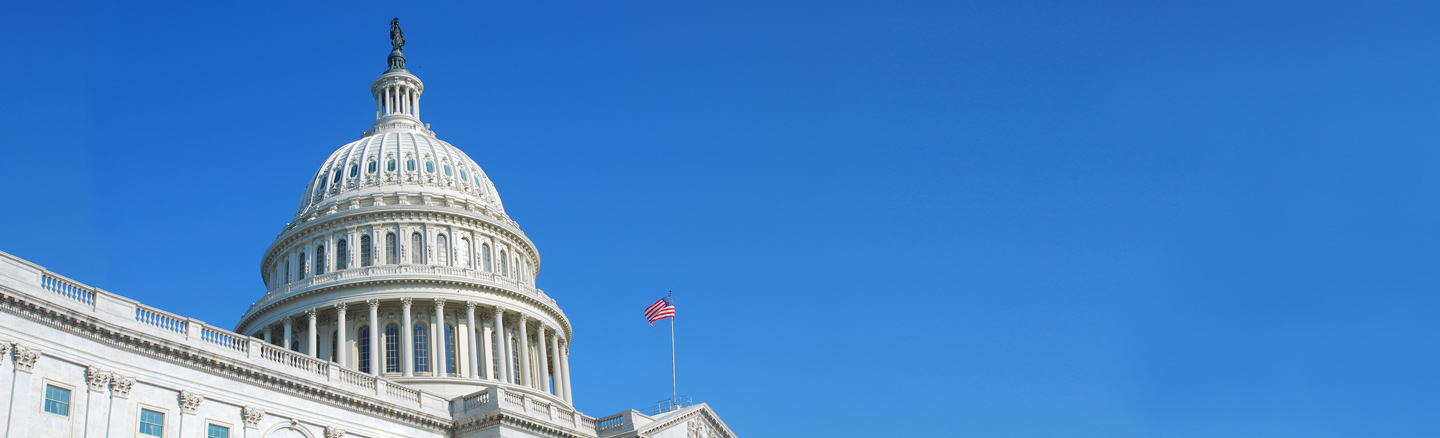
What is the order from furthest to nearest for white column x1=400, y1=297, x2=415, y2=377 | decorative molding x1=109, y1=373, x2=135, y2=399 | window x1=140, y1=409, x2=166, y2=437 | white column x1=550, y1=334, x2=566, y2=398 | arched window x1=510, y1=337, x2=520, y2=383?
white column x1=550, y1=334, x2=566, y2=398 → arched window x1=510, y1=337, x2=520, y2=383 → white column x1=400, y1=297, x2=415, y2=377 → window x1=140, y1=409, x2=166, y2=437 → decorative molding x1=109, y1=373, x2=135, y2=399

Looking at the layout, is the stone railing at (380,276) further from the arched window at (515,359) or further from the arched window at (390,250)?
the arched window at (515,359)

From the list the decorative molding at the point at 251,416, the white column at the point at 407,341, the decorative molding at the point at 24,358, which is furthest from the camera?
the white column at the point at 407,341

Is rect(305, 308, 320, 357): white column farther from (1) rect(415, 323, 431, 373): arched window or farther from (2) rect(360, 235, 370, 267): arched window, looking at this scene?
(1) rect(415, 323, 431, 373): arched window

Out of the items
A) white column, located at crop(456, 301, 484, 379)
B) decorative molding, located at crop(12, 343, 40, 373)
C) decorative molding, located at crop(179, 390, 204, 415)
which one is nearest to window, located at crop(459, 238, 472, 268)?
white column, located at crop(456, 301, 484, 379)

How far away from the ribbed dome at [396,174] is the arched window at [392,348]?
9.24 meters

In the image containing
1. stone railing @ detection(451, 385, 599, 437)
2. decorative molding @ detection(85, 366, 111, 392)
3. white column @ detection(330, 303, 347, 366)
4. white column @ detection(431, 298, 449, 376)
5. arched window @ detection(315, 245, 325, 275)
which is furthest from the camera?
arched window @ detection(315, 245, 325, 275)

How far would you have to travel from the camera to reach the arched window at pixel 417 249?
73125mm

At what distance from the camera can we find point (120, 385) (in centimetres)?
3881

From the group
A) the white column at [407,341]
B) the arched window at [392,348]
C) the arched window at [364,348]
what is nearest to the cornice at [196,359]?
the white column at [407,341]

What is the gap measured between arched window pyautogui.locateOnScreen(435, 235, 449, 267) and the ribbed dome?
3.17 metres

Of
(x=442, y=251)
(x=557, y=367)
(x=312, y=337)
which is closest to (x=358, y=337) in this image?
(x=312, y=337)

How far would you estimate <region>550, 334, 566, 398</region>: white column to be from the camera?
76.6 meters

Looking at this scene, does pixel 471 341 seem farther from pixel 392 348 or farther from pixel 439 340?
pixel 392 348

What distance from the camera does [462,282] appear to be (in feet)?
234
